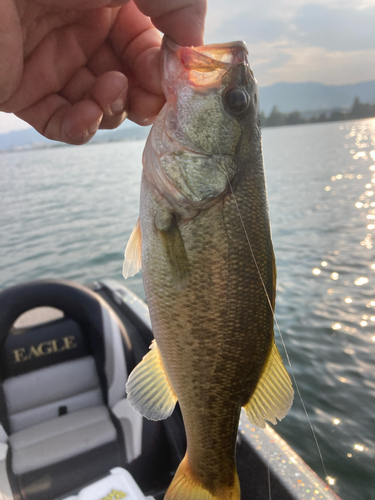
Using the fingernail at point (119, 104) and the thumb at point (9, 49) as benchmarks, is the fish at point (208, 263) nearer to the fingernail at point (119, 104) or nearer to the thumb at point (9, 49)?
the fingernail at point (119, 104)

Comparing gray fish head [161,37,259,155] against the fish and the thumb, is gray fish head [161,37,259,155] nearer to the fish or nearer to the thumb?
the fish

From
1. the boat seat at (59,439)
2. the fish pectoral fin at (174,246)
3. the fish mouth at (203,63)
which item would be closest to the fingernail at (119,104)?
the fish mouth at (203,63)

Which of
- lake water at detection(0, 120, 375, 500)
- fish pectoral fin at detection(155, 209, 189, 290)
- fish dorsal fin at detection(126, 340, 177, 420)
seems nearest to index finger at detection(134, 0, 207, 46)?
fish pectoral fin at detection(155, 209, 189, 290)

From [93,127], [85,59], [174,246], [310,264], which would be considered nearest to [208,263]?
[174,246]

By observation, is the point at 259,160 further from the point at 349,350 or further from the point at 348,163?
the point at 348,163

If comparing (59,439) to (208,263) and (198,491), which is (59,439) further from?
(208,263)

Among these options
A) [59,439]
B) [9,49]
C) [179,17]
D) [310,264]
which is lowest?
[310,264]

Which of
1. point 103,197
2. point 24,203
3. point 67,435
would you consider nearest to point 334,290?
point 67,435
